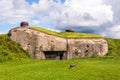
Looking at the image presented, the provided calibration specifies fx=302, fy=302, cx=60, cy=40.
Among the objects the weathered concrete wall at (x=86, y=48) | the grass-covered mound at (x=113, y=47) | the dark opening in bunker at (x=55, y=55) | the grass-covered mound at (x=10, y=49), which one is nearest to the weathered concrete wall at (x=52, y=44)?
the weathered concrete wall at (x=86, y=48)

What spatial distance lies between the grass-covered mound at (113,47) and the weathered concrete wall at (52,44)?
4.10m

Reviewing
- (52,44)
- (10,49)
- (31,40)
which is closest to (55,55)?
(52,44)

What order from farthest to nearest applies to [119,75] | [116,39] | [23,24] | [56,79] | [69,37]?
[116,39], [69,37], [23,24], [119,75], [56,79]

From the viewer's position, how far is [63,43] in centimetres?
6656

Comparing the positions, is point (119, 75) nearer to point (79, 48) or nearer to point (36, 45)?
point (36, 45)

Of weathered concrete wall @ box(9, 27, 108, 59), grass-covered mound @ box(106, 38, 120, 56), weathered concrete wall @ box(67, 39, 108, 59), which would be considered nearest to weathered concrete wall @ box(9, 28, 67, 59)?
weathered concrete wall @ box(9, 27, 108, 59)

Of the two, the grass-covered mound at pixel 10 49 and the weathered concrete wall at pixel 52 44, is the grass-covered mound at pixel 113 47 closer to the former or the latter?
the weathered concrete wall at pixel 52 44

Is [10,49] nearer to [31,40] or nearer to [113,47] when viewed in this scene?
[31,40]

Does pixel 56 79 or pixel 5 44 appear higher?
pixel 5 44

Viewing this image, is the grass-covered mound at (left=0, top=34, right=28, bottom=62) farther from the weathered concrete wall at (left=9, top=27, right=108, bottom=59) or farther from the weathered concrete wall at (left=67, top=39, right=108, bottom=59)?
the weathered concrete wall at (left=67, top=39, right=108, bottom=59)

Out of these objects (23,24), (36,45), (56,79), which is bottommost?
(56,79)

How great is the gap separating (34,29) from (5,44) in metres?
7.46

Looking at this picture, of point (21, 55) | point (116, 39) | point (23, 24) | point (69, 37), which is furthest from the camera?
point (116, 39)

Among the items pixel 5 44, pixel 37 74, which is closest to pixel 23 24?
pixel 5 44
